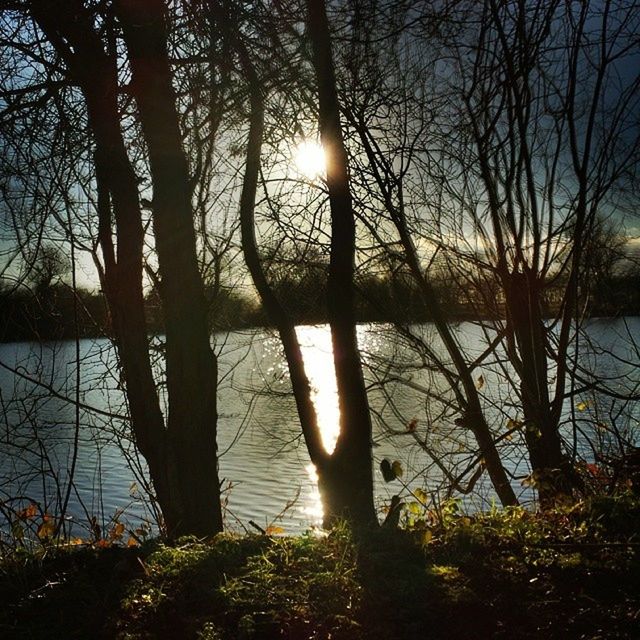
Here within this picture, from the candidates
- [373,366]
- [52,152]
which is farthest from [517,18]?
[52,152]

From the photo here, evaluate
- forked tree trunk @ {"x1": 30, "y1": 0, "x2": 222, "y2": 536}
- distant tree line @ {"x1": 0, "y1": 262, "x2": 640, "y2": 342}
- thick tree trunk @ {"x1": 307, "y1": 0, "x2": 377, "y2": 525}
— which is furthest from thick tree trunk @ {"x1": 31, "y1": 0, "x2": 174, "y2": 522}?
thick tree trunk @ {"x1": 307, "y1": 0, "x2": 377, "y2": 525}

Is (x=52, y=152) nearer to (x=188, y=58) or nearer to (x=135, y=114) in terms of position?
(x=135, y=114)

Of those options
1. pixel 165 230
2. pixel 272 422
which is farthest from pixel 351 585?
pixel 272 422

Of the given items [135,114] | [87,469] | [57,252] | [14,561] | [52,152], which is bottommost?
[87,469]

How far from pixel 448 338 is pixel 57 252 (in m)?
3.70

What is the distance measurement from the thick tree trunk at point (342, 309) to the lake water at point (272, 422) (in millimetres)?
458

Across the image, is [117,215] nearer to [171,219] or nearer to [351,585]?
[171,219]

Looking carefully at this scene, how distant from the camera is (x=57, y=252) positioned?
7051 millimetres

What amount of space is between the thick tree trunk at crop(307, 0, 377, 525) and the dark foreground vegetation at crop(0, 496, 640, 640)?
49.1 inches

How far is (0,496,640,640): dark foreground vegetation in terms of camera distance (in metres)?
2.72

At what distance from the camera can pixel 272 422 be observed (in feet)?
35.4

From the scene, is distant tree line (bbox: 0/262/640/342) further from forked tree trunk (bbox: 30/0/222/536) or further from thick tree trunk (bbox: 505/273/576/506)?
forked tree trunk (bbox: 30/0/222/536)

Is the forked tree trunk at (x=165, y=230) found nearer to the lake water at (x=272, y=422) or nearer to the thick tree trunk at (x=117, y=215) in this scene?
the thick tree trunk at (x=117, y=215)

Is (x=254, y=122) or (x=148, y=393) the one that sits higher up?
(x=254, y=122)
